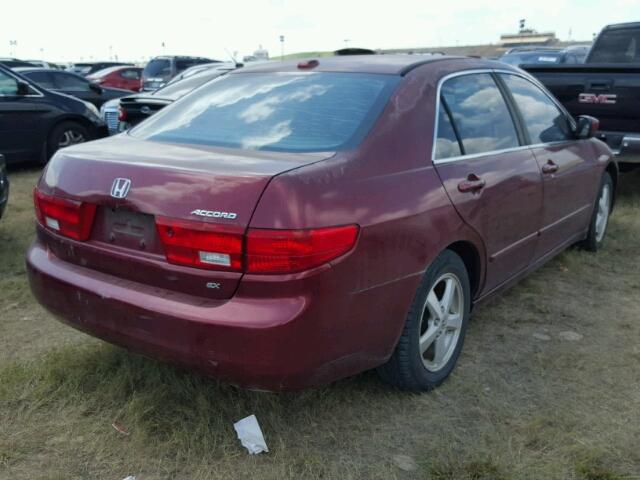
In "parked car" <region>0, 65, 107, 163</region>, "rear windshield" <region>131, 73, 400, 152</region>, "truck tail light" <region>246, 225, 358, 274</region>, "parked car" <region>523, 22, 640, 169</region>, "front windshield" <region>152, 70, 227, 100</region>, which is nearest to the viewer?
"truck tail light" <region>246, 225, 358, 274</region>

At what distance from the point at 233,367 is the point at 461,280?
1.33 metres

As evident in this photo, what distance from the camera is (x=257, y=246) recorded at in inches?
91.9

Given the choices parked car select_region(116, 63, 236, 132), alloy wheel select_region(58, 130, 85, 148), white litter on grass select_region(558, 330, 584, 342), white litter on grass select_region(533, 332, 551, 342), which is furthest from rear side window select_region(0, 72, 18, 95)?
white litter on grass select_region(558, 330, 584, 342)

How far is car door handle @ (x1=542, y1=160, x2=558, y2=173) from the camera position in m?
3.98

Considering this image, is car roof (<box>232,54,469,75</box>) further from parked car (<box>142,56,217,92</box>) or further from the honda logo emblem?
parked car (<box>142,56,217,92</box>)

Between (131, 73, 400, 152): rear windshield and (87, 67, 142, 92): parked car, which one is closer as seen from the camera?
(131, 73, 400, 152): rear windshield

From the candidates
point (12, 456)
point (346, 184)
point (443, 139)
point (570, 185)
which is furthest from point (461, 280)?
point (12, 456)

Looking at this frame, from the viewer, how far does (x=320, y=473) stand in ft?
8.43

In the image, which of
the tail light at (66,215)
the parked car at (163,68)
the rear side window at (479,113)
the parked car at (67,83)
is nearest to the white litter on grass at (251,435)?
the tail light at (66,215)

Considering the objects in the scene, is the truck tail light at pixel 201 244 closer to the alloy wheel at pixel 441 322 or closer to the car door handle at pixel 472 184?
the alloy wheel at pixel 441 322

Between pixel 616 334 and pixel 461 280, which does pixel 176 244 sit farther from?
pixel 616 334

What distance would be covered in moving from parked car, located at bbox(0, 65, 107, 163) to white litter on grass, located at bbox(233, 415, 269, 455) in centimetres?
700

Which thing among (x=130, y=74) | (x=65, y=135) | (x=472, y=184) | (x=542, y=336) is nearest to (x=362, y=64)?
(x=472, y=184)

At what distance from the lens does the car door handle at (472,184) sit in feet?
10.2
